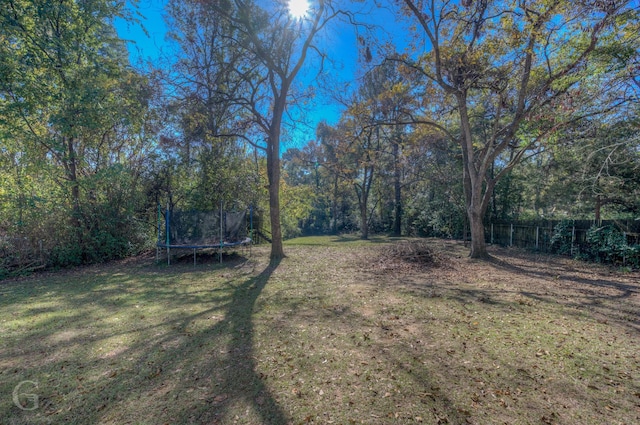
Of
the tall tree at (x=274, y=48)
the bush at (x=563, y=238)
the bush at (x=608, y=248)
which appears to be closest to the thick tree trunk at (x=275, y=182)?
the tall tree at (x=274, y=48)

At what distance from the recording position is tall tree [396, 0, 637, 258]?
6.58m

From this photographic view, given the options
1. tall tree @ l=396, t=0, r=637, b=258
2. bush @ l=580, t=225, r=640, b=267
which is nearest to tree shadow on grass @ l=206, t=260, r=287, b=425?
tall tree @ l=396, t=0, r=637, b=258

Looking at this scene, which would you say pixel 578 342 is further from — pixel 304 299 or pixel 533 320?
pixel 304 299

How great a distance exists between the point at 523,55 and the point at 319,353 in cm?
991

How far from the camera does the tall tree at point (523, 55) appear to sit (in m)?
6.58

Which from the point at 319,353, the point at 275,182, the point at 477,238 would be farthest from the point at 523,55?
the point at 319,353

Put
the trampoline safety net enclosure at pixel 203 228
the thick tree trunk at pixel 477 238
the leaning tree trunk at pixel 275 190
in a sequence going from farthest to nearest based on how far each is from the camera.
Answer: the thick tree trunk at pixel 477 238 → the leaning tree trunk at pixel 275 190 → the trampoline safety net enclosure at pixel 203 228

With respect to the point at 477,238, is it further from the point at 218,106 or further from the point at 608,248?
the point at 218,106

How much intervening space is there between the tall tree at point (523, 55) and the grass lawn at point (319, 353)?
4551mm

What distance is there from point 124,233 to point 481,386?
10205mm

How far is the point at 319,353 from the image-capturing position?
3.12 meters

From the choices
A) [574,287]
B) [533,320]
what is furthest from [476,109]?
[533,320]

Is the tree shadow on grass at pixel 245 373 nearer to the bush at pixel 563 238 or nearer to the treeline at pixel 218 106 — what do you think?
the treeline at pixel 218 106

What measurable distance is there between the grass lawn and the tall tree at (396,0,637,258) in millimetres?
4551
